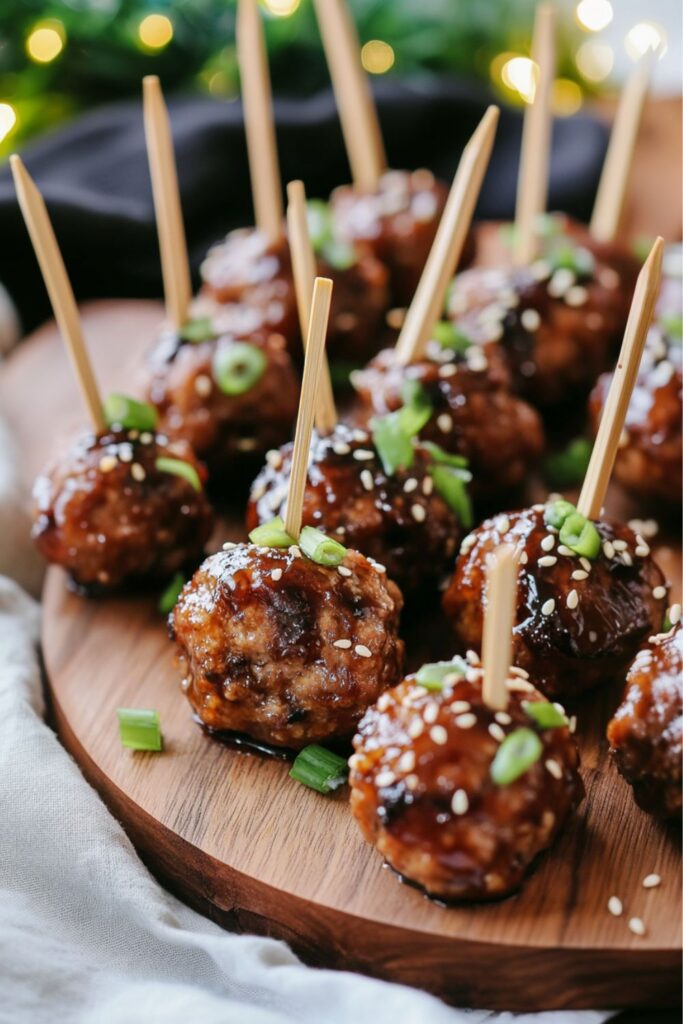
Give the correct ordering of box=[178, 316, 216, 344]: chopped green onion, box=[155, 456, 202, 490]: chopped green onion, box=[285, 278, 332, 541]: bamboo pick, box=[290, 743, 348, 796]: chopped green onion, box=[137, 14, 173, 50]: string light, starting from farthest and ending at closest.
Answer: box=[137, 14, 173, 50]: string light < box=[178, 316, 216, 344]: chopped green onion < box=[155, 456, 202, 490]: chopped green onion < box=[290, 743, 348, 796]: chopped green onion < box=[285, 278, 332, 541]: bamboo pick

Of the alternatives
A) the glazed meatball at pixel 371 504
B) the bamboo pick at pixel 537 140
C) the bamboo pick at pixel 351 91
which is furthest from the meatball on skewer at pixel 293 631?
the bamboo pick at pixel 351 91

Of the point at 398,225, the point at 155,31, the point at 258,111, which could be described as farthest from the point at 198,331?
the point at 155,31

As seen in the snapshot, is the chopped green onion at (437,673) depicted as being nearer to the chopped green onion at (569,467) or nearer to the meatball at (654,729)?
the meatball at (654,729)

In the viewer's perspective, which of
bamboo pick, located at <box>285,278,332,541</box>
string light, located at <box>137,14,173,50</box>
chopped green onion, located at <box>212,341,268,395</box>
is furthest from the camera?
string light, located at <box>137,14,173,50</box>

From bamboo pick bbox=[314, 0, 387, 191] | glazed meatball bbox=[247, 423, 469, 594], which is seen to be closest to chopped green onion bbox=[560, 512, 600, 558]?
glazed meatball bbox=[247, 423, 469, 594]

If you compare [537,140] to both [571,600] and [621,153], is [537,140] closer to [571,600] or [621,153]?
[621,153]

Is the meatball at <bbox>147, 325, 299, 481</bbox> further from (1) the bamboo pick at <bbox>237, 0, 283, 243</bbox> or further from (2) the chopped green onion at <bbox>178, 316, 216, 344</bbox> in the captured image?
(1) the bamboo pick at <bbox>237, 0, 283, 243</bbox>

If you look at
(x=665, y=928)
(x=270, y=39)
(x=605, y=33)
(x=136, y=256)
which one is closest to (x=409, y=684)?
(x=665, y=928)

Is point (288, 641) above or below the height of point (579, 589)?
above
